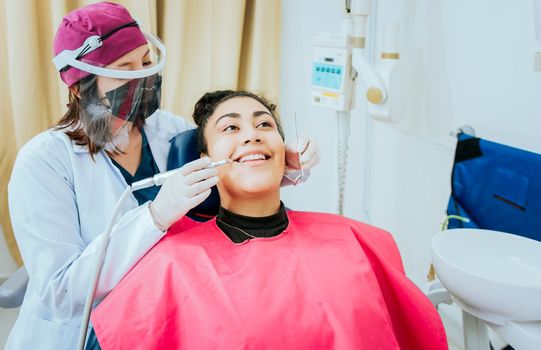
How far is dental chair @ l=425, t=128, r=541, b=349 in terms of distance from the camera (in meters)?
1.21

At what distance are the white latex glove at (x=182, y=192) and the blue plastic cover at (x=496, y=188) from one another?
77 centimetres

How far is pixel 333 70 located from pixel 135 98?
87 cm

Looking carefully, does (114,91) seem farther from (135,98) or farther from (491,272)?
(491,272)

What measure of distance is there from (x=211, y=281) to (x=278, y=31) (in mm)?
1509

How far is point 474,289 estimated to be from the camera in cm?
92

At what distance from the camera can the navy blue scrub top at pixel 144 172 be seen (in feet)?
4.01

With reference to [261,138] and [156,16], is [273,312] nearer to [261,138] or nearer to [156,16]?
[261,138]

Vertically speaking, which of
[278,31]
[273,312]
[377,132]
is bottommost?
[273,312]

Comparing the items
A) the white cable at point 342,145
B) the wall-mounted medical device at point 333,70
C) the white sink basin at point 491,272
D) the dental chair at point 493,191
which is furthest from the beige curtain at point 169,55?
the white sink basin at point 491,272

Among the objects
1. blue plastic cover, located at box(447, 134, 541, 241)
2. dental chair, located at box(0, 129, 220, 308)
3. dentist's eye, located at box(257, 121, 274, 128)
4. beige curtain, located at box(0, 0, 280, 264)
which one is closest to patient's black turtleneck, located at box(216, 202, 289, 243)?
dental chair, located at box(0, 129, 220, 308)

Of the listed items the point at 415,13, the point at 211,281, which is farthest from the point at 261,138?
the point at 415,13

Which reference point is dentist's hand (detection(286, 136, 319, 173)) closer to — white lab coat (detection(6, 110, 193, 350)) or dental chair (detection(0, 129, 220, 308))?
dental chair (detection(0, 129, 220, 308))

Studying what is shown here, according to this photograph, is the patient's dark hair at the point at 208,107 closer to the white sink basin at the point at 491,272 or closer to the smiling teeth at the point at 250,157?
the smiling teeth at the point at 250,157

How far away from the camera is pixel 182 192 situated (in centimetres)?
101
